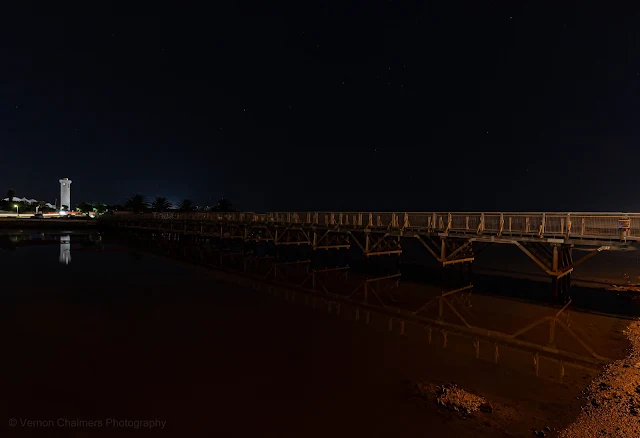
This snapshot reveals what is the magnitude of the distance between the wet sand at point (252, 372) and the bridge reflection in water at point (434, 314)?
351mm

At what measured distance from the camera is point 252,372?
29.6 ft

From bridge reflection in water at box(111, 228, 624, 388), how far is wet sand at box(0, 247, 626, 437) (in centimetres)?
35

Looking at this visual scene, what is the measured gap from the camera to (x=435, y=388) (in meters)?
8.16

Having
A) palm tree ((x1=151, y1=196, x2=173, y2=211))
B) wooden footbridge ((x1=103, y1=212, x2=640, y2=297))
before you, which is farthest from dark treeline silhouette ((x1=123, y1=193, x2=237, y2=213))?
wooden footbridge ((x1=103, y1=212, x2=640, y2=297))

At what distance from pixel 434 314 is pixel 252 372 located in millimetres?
8831

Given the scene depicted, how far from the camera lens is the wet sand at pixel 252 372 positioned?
6.88 meters

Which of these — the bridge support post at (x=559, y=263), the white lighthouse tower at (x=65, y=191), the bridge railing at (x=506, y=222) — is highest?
the white lighthouse tower at (x=65, y=191)

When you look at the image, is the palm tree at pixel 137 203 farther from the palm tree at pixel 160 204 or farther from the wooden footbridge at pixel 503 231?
the wooden footbridge at pixel 503 231

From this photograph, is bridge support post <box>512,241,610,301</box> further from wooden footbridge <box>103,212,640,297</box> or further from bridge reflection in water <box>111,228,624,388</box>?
bridge reflection in water <box>111,228,624,388</box>

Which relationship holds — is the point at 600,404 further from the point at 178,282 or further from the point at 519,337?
the point at 178,282

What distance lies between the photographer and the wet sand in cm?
688

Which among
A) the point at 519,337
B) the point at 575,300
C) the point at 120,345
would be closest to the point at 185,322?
the point at 120,345

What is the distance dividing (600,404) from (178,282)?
789 inches

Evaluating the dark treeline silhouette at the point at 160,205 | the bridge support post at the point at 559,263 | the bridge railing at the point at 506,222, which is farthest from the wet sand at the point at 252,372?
the dark treeline silhouette at the point at 160,205
